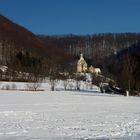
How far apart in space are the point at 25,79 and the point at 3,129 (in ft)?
262

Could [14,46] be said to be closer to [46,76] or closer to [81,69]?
[81,69]

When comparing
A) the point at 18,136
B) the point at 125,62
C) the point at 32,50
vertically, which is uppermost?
the point at 32,50

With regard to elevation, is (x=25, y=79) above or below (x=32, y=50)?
below

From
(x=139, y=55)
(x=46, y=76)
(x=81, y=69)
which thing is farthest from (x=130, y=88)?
(x=81, y=69)

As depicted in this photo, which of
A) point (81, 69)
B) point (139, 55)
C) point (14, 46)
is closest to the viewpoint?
point (139, 55)

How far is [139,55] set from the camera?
2943 inches

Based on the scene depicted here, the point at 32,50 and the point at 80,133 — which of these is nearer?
the point at 80,133

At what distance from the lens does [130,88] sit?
216ft

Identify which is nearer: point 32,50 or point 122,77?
point 122,77

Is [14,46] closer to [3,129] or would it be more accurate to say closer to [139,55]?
[139,55]

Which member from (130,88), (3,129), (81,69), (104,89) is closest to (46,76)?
(104,89)

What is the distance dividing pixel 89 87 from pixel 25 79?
14663 millimetres

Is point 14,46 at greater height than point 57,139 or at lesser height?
greater

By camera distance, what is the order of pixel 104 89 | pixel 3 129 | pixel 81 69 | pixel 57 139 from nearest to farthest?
1. pixel 57 139
2. pixel 3 129
3. pixel 104 89
4. pixel 81 69
